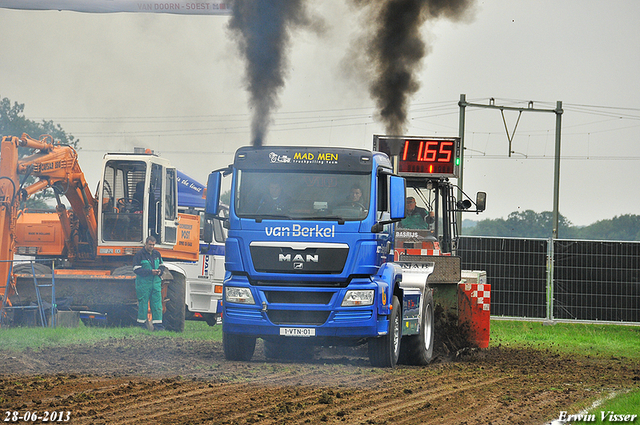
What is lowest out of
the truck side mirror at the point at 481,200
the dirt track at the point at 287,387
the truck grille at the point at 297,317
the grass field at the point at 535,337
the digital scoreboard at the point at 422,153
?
the grass field at the point at 535,337

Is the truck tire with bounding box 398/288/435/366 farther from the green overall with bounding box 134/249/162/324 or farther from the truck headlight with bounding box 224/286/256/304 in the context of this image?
the green overall with bounding box 134/249/162/324

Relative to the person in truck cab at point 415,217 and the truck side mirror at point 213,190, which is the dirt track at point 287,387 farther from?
the person in truck cab at point 415,217

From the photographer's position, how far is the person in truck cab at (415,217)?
17250 millimetres

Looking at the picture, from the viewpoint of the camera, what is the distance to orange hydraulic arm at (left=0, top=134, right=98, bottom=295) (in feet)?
58.3

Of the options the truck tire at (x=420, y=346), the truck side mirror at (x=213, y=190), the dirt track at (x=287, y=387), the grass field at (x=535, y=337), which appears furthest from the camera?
the grass field at (x=535, y=337)

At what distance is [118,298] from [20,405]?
32.3ft

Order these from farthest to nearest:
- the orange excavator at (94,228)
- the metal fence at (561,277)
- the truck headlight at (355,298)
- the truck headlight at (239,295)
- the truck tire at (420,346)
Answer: the metal fence at (561,277)
the orange excavator at (94,228)
the truck tire at (420,346)
the truck headlight at (239,295)
the truck headlight at (355,298)

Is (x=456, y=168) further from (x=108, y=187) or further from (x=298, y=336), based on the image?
(x=108, y=187)

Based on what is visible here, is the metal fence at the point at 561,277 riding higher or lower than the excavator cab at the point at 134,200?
lower

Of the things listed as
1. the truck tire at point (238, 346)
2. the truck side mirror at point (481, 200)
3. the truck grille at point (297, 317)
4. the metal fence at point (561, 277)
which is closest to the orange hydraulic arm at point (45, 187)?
the truck tire at point (238, 346)

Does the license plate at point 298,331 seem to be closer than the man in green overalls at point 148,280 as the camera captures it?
Yes

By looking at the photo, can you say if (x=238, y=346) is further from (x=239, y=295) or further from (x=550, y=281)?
(x=550, y=281)

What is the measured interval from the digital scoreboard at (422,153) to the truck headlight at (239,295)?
20.2ft

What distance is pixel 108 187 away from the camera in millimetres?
19953
